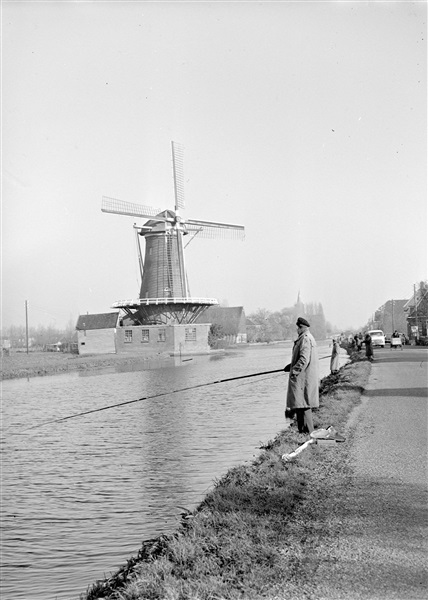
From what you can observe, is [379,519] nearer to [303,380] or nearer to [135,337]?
[303,380]

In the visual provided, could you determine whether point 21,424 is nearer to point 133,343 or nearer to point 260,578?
point 260,578

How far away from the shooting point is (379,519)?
5.54 meters

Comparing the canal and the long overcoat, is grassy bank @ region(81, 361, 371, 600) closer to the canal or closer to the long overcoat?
the canal

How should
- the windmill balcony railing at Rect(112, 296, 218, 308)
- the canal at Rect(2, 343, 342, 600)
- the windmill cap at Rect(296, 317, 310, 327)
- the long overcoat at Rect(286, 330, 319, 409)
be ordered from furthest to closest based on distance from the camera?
1. the windmill balcony railing at Rect(112, 296, 218, 308)
2. the windmill cap at Rect(296, 317, 310, 327)
3. the long overcoat at Rect(286, 330, 319, 409)
4. the canal at Rect(2, 343, 342, 600)

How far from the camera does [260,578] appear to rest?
13.9 feet

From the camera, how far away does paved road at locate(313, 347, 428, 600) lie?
4113 mm

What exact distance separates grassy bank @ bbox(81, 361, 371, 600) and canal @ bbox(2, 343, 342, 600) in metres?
1.28

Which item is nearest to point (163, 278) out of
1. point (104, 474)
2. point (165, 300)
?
point (165, 300)

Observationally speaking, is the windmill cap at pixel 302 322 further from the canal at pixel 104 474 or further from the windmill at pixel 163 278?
the windmill at pixel 163 278

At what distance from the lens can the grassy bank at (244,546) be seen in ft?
13.5

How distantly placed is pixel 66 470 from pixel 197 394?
12.1m

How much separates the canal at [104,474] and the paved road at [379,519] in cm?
221

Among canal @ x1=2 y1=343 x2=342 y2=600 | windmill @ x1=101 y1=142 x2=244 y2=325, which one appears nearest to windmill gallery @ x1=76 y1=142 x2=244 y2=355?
windmill @ x1=101 y1=142 x2=244 y2=325

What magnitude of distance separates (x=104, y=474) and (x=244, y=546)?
6.79 m
